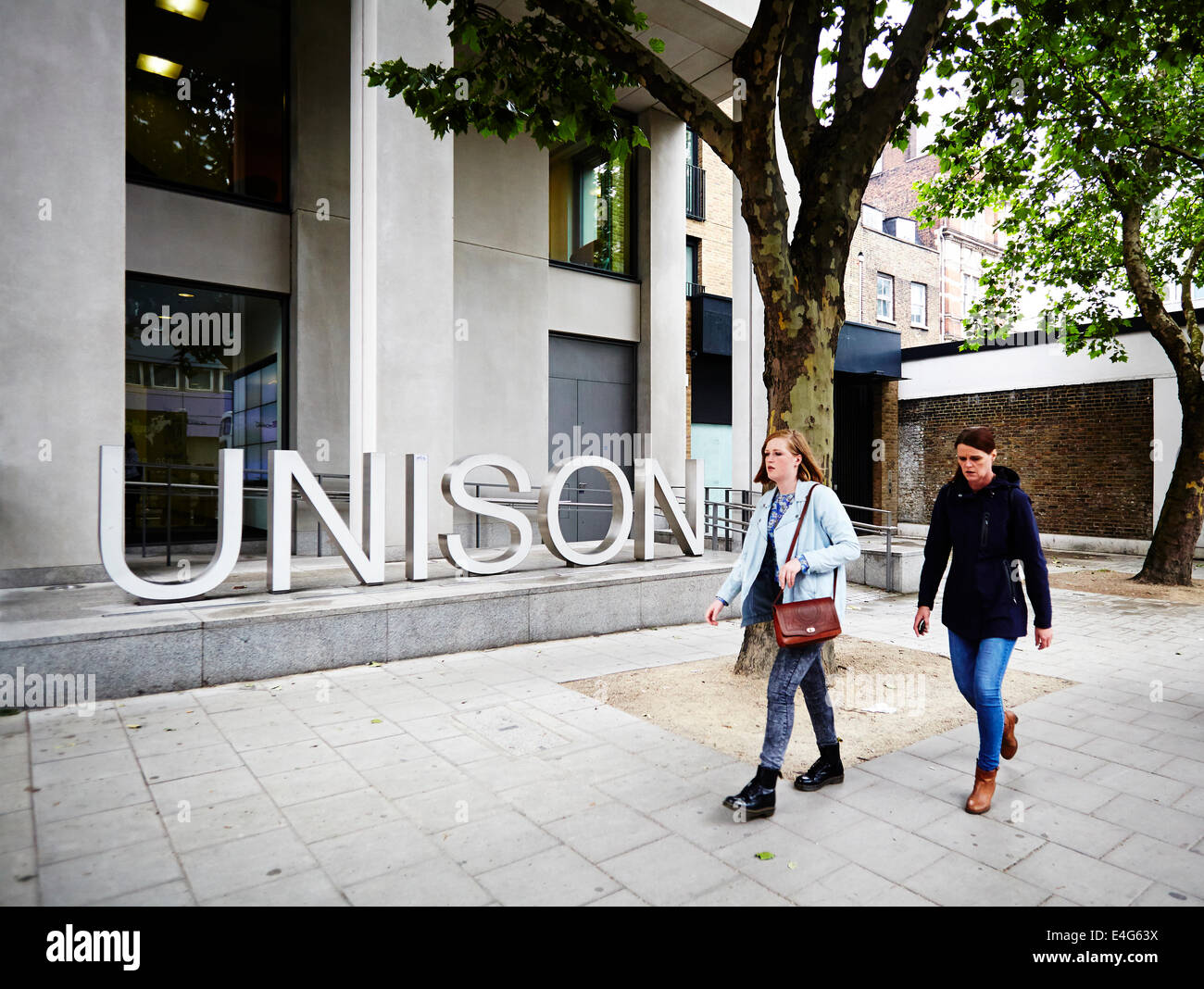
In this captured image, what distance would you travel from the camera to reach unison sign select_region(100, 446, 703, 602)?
6.09 meters

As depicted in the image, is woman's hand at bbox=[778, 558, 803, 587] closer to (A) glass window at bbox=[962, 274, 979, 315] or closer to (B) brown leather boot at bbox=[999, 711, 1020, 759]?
(B) brown leather boot at bbox=[999, 711, 1020, 759]

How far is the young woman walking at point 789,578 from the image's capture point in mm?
3873

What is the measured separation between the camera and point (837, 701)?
604 cm

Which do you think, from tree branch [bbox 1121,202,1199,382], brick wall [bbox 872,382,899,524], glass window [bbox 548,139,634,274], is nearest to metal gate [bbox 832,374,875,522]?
brick wall [bbox 872,382,899,524]

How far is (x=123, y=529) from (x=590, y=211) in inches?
455

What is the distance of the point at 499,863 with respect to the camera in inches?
131

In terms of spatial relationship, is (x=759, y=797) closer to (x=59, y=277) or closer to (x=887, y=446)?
(x=59, y=277)

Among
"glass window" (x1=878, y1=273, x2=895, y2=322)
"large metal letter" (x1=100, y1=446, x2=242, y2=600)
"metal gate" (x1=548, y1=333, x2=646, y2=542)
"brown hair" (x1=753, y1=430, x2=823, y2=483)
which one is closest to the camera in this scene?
"brown hair" (x1=753, y1=430, x2=823, y2=483)

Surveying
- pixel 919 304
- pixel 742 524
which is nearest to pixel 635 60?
pixel 742 524

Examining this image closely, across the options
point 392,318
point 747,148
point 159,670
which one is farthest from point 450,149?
point 159,670

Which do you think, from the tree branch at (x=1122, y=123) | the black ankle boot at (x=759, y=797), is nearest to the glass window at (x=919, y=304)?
the tree branch at (x=1122, y=123)

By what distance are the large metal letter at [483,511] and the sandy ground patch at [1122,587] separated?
9.63 meters

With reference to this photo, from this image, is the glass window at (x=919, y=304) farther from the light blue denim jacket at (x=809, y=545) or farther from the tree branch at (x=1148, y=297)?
the light blue denim jacket at (x=809, y=545)
